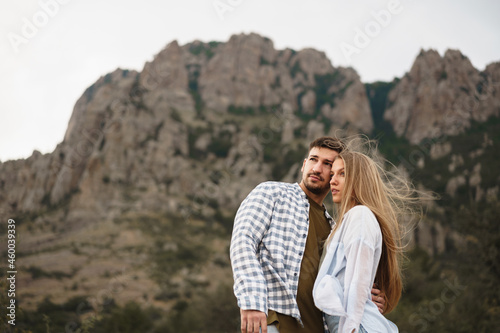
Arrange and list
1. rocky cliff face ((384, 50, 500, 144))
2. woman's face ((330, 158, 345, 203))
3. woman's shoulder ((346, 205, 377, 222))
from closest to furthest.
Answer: woman's shoulder ((346, 205, 377, 222)) → woman's face ((330, 158, 345, 203)) → rocky cliff face ((384, 50, 500, 144))

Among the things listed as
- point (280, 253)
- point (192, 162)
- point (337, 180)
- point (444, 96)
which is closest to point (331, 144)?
point (337, 180)

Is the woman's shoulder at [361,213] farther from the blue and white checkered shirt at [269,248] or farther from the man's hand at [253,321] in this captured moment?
the man's hand at [253,321]

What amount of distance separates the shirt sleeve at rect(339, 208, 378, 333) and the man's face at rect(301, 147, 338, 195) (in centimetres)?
59

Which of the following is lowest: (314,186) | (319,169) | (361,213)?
(361,213)

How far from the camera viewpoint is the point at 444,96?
63.9 meters

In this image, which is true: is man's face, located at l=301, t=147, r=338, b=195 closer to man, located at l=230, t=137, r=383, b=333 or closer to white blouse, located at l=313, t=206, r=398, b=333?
man, located at l=230, t=137, r=383, b=333

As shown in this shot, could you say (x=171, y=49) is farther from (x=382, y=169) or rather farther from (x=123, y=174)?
(x=382, y=169)

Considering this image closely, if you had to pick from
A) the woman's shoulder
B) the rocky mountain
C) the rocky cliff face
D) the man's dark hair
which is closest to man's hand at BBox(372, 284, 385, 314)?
the woman's shoulder

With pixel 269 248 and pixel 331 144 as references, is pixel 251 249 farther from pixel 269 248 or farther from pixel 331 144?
pixel 331 144

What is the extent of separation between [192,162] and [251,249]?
53.8 m

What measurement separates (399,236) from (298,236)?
2.18 ft

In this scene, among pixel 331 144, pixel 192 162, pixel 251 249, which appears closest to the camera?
pixel 251 249

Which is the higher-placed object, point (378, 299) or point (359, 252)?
point (359, 252)

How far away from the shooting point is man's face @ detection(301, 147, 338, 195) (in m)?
2.89
